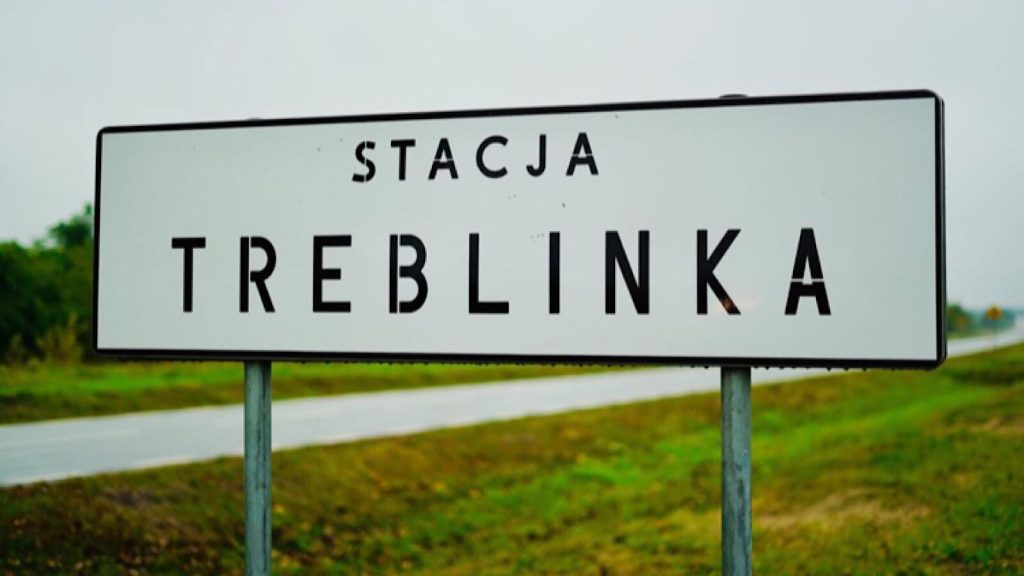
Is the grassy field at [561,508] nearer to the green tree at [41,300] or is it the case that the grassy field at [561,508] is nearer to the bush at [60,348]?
the bush at [60,348]

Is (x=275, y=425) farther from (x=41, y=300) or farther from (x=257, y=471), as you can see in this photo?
(x=41, y=300)

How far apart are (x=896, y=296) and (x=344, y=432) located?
532 inches

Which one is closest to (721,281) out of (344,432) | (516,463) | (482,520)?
(482,520)

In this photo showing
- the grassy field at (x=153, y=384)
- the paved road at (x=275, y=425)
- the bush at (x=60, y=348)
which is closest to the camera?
the paved road at (x=275, y=425)

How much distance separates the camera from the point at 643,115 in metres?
2.79

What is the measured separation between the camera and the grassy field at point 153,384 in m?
17.0

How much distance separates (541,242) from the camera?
2.83 m

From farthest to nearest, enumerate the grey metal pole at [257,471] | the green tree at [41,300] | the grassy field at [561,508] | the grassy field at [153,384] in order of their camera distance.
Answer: the green tree at [41,300], the grassy field at [153,384], the grassy field at [561,508], the grey metal pole at [257,471]

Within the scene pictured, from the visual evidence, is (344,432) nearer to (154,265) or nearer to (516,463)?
(516,463)

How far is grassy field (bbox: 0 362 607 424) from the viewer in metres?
17.0

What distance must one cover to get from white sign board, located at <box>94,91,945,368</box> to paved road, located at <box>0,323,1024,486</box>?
8065 millimetres

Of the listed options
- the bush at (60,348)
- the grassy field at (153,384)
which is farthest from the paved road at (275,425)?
the bush at (60,348)

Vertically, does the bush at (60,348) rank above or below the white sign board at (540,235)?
below

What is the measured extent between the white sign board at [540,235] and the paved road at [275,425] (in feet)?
26.5
